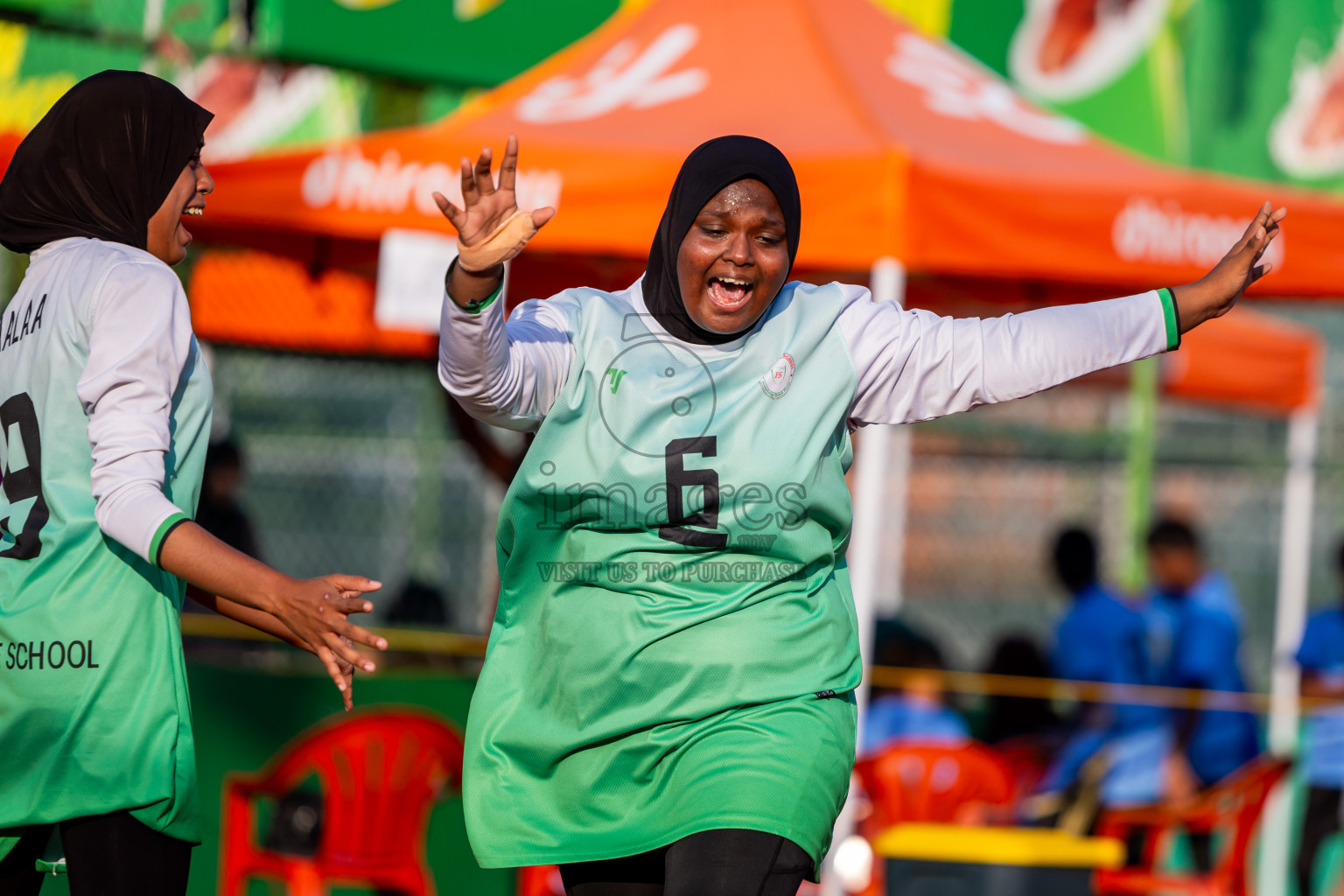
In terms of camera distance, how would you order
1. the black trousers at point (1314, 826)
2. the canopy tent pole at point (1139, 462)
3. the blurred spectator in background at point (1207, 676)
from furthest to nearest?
1. the canopy tent pole at point (1139, 462)
2. the black trousers at point (1314, 826)
3. the blurred spectator in background at point (1207, 676)

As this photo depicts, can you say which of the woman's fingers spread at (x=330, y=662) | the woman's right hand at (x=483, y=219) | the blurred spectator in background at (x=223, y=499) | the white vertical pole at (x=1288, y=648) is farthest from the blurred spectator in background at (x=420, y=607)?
the woman's fingers spread at (x=330, y=662)

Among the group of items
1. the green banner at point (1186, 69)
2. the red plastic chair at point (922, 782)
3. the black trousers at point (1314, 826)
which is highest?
the green banner at point (1186, 69)

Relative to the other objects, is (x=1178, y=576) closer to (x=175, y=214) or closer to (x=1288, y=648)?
(x=1288, y=648)

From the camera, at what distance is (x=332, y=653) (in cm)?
221

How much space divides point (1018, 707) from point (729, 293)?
5.13 meters

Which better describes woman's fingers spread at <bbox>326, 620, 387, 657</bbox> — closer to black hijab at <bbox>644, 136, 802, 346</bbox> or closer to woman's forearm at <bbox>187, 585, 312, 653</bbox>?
woman's forearm at <bbox>187, 585, 312, 653</bbox>

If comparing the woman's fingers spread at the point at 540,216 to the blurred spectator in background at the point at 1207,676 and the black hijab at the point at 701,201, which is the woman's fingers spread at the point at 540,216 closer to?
the black hijab at the point at 701,201

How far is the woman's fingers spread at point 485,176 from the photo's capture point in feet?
8.02

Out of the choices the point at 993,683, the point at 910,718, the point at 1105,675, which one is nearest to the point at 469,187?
the point at 910,718

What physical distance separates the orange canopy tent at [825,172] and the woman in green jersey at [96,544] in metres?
2.22

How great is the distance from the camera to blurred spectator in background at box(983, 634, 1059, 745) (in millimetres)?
7488

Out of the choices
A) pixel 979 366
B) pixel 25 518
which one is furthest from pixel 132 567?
pixel 979 366

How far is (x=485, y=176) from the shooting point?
247 centimetres

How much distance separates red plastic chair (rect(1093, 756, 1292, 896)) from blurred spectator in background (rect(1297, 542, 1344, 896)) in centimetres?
179
